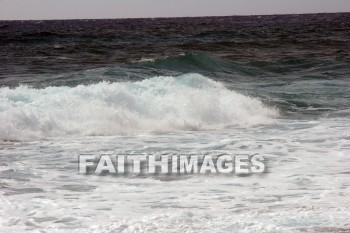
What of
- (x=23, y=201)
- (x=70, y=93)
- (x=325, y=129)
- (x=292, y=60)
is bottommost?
(x=23, y=201)

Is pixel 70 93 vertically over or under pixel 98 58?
under

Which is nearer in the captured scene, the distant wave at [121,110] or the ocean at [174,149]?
the ocean at [174,149]

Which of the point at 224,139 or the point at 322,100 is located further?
the point at 322,100

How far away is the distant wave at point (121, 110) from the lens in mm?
10883

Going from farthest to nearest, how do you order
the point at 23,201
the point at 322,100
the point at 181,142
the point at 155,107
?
the point at 322,100
the point at 155,107
the point at 181,142
the point at 23,201

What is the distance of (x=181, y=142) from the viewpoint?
973cm

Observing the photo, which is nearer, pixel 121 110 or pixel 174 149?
pixel 174 149

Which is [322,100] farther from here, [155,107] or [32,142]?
[32,142]

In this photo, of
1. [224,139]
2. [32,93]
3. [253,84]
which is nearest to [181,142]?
[224,139]

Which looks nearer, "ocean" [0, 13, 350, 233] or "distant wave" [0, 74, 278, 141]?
"ocean" [0, 13, 350, 233]

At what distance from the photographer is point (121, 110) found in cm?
1209

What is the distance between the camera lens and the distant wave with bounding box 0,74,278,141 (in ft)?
35.7

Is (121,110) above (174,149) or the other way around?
above

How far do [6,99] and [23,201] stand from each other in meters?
6.26
